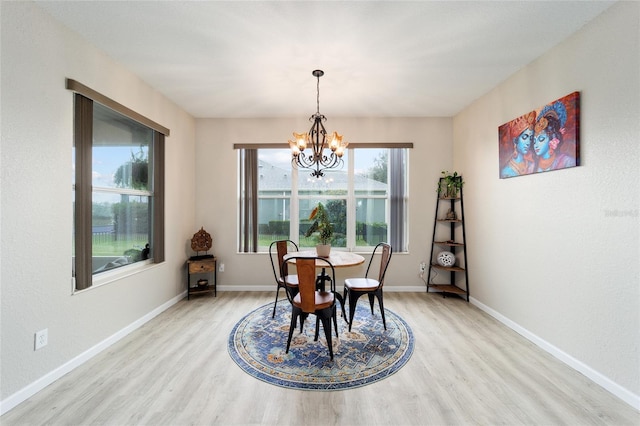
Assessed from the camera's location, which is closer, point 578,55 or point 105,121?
point 578,55

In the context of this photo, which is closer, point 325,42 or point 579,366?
point 579,366

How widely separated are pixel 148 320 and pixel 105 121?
219 cm

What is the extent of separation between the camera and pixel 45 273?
1.90 meters

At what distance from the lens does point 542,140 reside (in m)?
2.42

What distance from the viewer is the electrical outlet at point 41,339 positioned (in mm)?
1834

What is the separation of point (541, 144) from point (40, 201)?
4.18 metres

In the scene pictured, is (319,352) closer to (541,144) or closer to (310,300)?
(310,300)

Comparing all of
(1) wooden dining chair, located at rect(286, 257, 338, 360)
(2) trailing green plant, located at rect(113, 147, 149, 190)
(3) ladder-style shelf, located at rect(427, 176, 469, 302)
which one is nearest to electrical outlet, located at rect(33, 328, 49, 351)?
(2) trailing green plant, located at rect(113, 147, 149, 190)

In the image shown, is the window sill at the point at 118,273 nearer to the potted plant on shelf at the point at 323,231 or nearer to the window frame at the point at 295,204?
the window frame at the point at 295,204

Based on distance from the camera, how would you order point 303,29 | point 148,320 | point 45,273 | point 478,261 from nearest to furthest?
point 45,273, point 303,29, point 148,320, point 478,261

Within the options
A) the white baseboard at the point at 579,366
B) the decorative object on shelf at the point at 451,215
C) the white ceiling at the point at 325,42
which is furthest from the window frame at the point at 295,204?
the white baseboard at the point at 579,366

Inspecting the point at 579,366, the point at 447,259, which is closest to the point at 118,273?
the point at 447,259

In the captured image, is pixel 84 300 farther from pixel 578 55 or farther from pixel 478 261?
pixel 578 55

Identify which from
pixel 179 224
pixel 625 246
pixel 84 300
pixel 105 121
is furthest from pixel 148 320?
pixel 625 246
